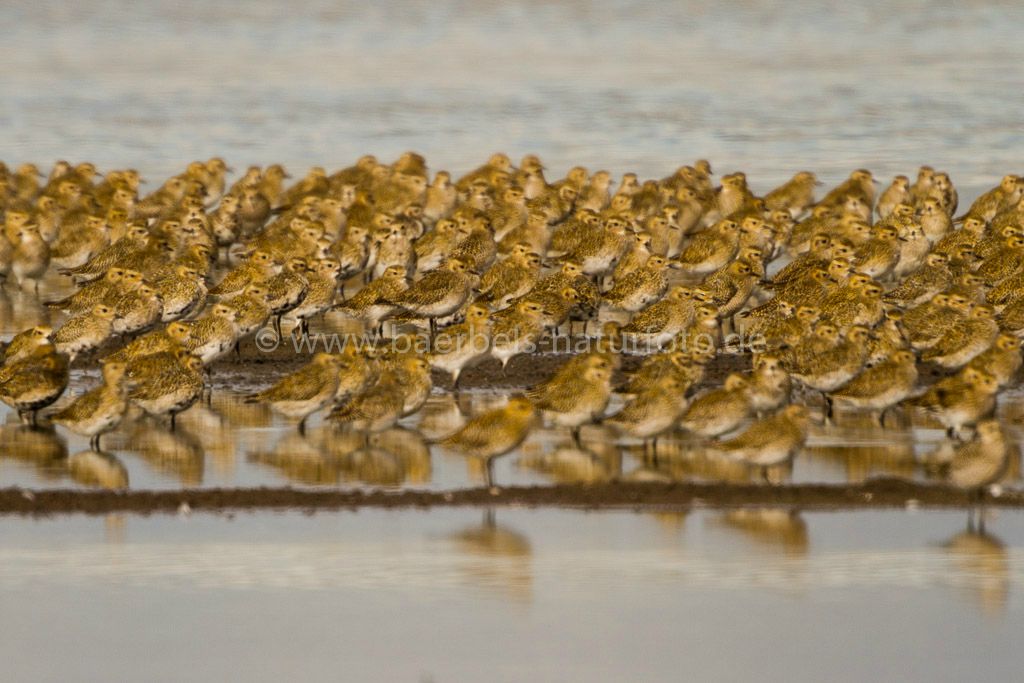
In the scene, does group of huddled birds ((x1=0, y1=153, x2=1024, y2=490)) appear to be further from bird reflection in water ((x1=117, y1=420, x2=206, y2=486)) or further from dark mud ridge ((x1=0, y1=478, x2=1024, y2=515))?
dark mud ridge ((x1=0, y1=478, x2=1024, y2=515))

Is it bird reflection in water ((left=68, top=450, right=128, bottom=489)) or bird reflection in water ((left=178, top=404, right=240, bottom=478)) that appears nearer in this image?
bird reflection in water ((left=68, top=450, right=128, bottom=489))

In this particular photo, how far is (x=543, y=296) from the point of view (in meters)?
21.2

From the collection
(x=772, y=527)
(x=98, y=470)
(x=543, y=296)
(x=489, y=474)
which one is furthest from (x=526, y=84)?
(x=772, y=527)

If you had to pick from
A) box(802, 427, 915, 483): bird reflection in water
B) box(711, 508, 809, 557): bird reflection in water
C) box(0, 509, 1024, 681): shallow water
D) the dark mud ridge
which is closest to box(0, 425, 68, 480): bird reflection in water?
the dark mud ridge

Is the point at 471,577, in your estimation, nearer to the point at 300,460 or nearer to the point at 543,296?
the point at 300,460

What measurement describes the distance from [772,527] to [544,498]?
66.4 inches

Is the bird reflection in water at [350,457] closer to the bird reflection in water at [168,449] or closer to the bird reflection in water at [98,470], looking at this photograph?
the bird reflection in water at [168,449]

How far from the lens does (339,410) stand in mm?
17422

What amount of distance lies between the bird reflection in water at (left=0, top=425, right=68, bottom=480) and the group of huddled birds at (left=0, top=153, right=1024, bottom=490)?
0.89ft

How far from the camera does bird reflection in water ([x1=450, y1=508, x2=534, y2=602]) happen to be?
13.2 meters

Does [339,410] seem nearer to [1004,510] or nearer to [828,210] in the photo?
[1004,510]

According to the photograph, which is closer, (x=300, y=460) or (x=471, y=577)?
(x=471, y=577)

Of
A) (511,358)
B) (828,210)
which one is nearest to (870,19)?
(828,210)

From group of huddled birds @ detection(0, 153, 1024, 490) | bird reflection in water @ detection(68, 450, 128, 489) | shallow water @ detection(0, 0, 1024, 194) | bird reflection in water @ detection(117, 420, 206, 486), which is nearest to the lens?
bird reflection in water @ detection(68, 450, 128, 489)
